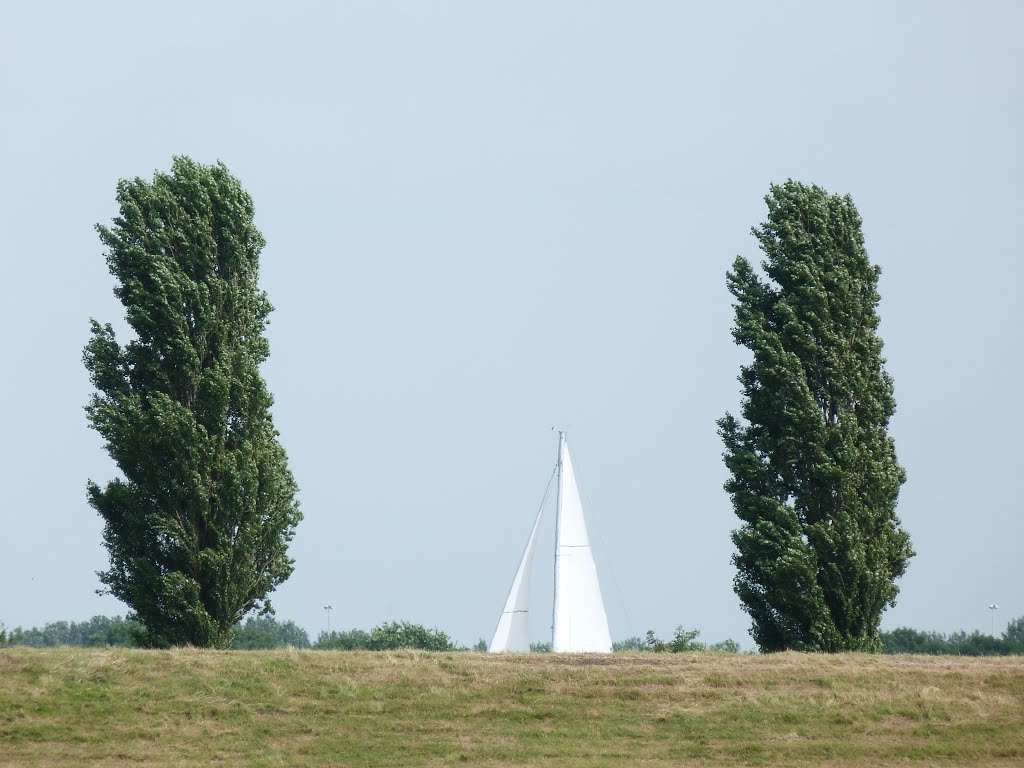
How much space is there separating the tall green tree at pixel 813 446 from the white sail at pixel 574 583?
9262 millimetres

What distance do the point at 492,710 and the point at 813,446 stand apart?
15702 millimetres

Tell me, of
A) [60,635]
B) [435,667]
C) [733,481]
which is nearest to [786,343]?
[733,481]

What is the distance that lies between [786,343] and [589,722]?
17251 mm

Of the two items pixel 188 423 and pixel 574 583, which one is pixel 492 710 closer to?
pixel 188 423

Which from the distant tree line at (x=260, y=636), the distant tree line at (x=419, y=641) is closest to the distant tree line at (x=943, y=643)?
the distant tree line at (x=419, y=641)

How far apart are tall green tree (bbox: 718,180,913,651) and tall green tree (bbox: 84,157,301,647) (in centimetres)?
1508

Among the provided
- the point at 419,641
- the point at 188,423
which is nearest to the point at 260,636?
the point at 419,641

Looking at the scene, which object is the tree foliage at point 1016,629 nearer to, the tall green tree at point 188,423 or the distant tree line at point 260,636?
the distant tree line at point 260,636

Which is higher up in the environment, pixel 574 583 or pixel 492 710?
pixel 574 583

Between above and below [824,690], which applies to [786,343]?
above

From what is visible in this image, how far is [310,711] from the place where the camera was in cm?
3097

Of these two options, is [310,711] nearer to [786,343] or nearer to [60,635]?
[786,343]

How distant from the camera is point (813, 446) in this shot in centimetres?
4162

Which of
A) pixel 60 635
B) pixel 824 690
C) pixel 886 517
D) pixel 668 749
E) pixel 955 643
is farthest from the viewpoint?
pixel 60 635
